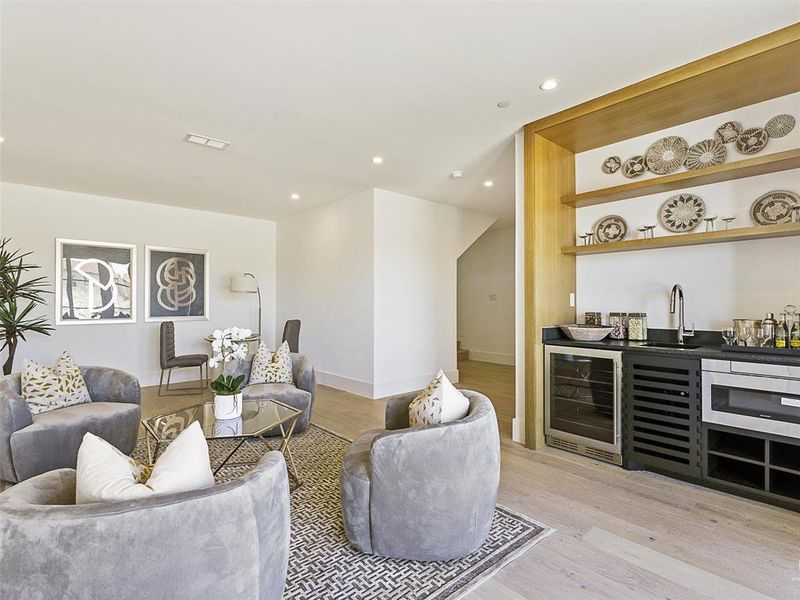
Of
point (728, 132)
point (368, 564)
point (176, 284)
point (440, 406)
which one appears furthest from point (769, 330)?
point (176, 284)

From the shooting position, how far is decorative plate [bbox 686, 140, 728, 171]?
298 centimetres

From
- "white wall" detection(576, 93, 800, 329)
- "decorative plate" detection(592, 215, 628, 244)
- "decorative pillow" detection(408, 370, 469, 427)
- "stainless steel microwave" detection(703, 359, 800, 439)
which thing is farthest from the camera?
"decorative plate" detection(592, 215, 628, 244)

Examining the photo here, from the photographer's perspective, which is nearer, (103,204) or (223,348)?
(223,348)

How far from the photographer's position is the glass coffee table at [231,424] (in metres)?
2.41

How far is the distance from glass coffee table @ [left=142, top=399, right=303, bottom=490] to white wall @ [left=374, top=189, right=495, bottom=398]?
7.69 ft

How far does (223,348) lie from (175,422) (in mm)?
575

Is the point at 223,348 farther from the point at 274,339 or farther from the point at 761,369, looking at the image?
the point at 274,339

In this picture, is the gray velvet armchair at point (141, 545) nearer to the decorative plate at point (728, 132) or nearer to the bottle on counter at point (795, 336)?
the bottle on counter at point (795, 336)

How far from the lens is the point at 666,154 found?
10.6 feet

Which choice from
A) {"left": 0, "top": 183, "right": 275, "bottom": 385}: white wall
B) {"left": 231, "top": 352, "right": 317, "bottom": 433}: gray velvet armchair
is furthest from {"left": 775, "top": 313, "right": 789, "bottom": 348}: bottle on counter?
{"left": 0, "top": 183, "right": 275, "bottom": 385}: white wall

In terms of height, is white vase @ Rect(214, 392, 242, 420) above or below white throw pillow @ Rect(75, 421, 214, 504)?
below

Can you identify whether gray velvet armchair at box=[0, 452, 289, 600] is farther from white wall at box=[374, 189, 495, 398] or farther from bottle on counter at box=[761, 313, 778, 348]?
white wall at box=[374, 189, 495, 398]

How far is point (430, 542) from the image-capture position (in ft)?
6.00

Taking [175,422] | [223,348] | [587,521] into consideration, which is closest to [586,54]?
[587,521]
